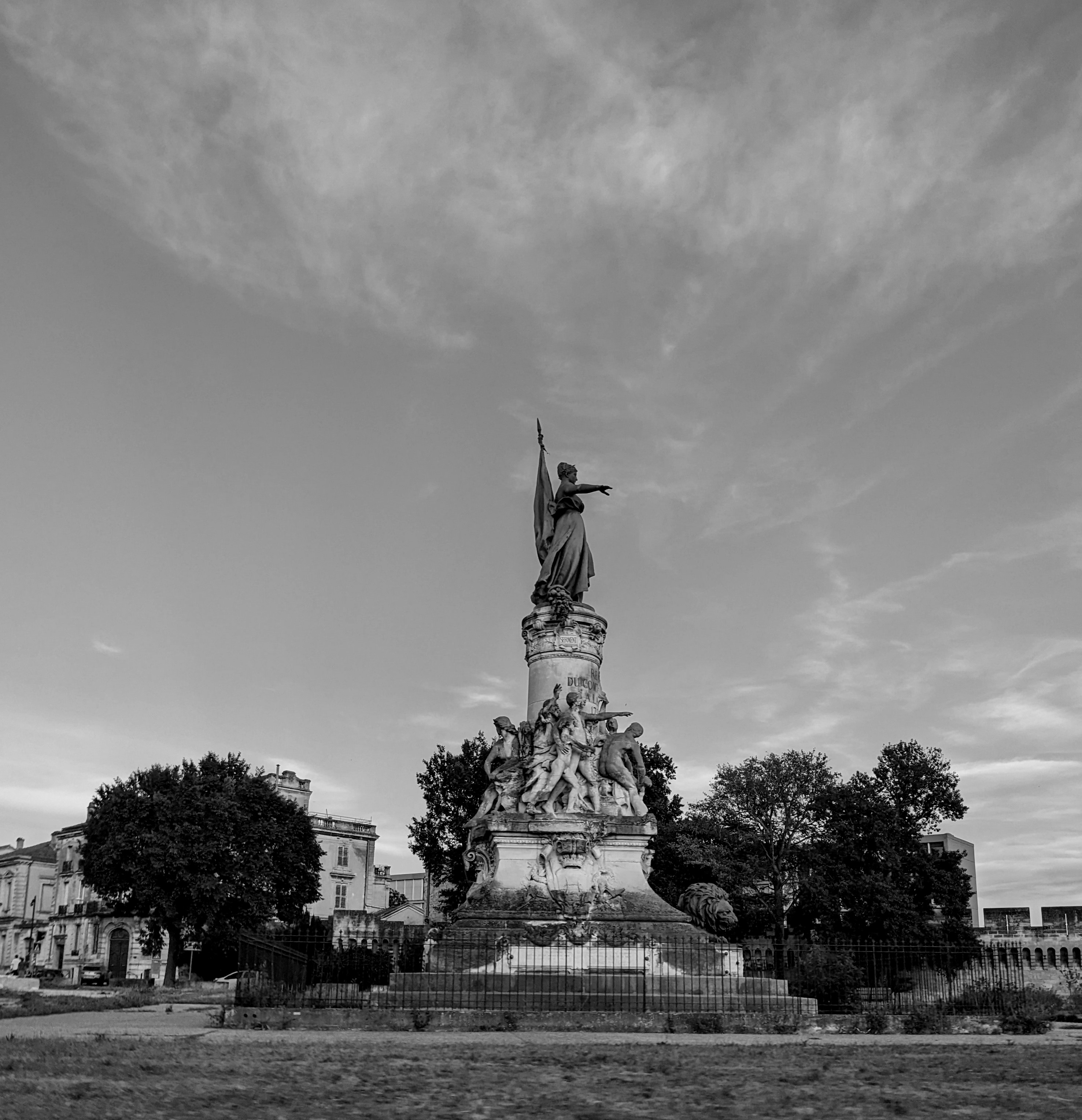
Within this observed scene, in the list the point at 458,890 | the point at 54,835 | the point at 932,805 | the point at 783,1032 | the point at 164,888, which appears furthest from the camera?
the point at 54,835

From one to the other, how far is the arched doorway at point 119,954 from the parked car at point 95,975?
1.78 ft

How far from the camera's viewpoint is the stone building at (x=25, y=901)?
84312mm

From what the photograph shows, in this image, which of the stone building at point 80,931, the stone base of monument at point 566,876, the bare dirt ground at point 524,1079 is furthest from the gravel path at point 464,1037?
the stone building at point 80,931

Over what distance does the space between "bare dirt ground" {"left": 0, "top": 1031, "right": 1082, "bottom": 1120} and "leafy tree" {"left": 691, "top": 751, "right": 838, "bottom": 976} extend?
35.3m

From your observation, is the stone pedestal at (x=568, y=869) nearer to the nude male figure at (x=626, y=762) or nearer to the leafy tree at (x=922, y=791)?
the nude male figure at (x=626, y=762)

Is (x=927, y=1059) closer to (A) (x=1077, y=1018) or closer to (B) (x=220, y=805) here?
(A) (x=1077, y=1018)

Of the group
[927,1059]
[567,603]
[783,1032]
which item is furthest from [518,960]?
[927,1059]

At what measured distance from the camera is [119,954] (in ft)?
234

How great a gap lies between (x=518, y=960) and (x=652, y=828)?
417 centimetres

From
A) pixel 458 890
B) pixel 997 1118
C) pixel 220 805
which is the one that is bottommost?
pixel 997 1118

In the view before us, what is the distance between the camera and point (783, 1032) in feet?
53.9

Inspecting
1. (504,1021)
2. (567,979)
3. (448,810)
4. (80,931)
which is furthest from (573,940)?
(80,931)

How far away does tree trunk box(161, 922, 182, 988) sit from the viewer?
47625 mm

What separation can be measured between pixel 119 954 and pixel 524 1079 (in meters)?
69.3
